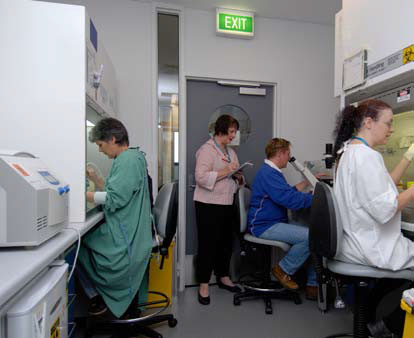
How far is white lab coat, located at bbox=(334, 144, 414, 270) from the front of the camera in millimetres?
1173

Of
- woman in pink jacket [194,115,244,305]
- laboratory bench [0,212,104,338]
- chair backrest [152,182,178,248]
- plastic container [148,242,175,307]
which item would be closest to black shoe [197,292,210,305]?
woman in pink jacket [194,115,244,305]

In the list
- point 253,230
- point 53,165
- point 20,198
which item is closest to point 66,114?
point 53,165

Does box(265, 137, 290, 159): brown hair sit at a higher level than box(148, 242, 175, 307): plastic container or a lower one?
higher

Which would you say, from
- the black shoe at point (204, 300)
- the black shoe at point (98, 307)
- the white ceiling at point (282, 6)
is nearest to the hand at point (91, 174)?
the black shoe at point (98, 307)

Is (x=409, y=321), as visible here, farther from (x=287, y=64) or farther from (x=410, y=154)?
(x=287, y=64)

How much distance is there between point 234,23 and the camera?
8.82ft

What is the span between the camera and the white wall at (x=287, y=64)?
2.69m

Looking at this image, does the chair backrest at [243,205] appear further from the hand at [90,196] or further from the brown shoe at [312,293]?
the hand at [90,196]

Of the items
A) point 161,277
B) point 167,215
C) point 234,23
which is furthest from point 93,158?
point 234,23

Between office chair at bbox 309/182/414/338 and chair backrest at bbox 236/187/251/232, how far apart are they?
2.85 ft

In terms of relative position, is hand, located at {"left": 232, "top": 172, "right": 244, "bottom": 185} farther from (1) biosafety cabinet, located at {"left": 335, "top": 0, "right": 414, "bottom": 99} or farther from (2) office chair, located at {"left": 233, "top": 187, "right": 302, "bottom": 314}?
(1) biosafety cabinet, located at {"left": 335, "top": 0, "right": 414, "bottom": 99}

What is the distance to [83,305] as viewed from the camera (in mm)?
1942

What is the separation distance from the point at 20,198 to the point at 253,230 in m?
1.63

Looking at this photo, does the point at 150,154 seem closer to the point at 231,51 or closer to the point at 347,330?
the point at 231,51
